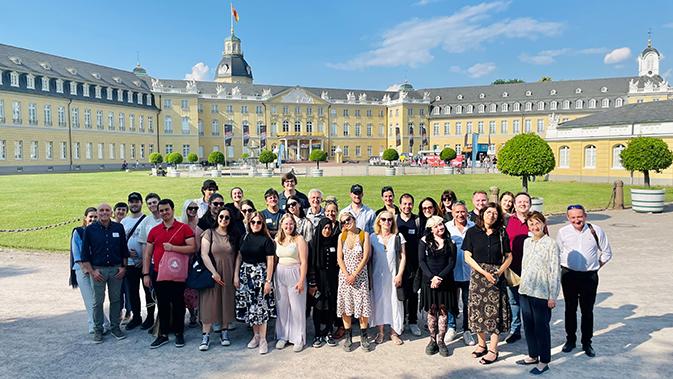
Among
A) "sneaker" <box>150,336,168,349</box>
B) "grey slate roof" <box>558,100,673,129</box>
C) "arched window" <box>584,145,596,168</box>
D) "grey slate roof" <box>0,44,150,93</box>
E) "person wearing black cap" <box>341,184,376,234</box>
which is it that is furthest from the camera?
"grey slate roof" <box>0,44,150,93</box>

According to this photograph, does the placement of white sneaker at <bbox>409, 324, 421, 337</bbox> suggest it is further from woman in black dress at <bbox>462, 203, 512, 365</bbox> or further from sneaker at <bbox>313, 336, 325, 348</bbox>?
sneaker at <bbox>313, 336, 325, 348</bbox>

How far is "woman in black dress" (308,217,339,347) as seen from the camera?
5.29 metres

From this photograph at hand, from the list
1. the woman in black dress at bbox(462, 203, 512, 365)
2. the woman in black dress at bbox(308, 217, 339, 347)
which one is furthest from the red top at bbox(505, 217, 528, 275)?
the woman in black dress at bbox(308, 217, 339, 347)

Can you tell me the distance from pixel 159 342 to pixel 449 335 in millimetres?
3388

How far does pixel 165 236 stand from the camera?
5.21m

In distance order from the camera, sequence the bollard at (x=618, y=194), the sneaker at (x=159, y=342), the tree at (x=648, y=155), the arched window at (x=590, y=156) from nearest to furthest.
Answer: the sneaker at (x=159, y=342), the bollard at (x=618, y=194), the tree at (x=648, y=155), the arched window at (x=590, y=156)

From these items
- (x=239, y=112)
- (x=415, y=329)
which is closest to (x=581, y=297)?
(x=415, y=329)

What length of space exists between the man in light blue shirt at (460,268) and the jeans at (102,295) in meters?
3.98

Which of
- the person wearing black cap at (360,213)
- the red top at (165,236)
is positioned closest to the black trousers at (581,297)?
the person wearing black cap at (360,213)

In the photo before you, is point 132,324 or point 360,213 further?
point 360,213

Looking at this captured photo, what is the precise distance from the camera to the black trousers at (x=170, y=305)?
207 inches

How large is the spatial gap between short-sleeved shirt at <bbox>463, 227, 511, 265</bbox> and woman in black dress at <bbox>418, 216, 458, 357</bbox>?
0.24 meters

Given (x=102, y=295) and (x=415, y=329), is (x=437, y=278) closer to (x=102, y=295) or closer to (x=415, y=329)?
(x=415, y=329)

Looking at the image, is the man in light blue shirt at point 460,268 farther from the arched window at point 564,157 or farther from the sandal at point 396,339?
the arched window at point 564,157
